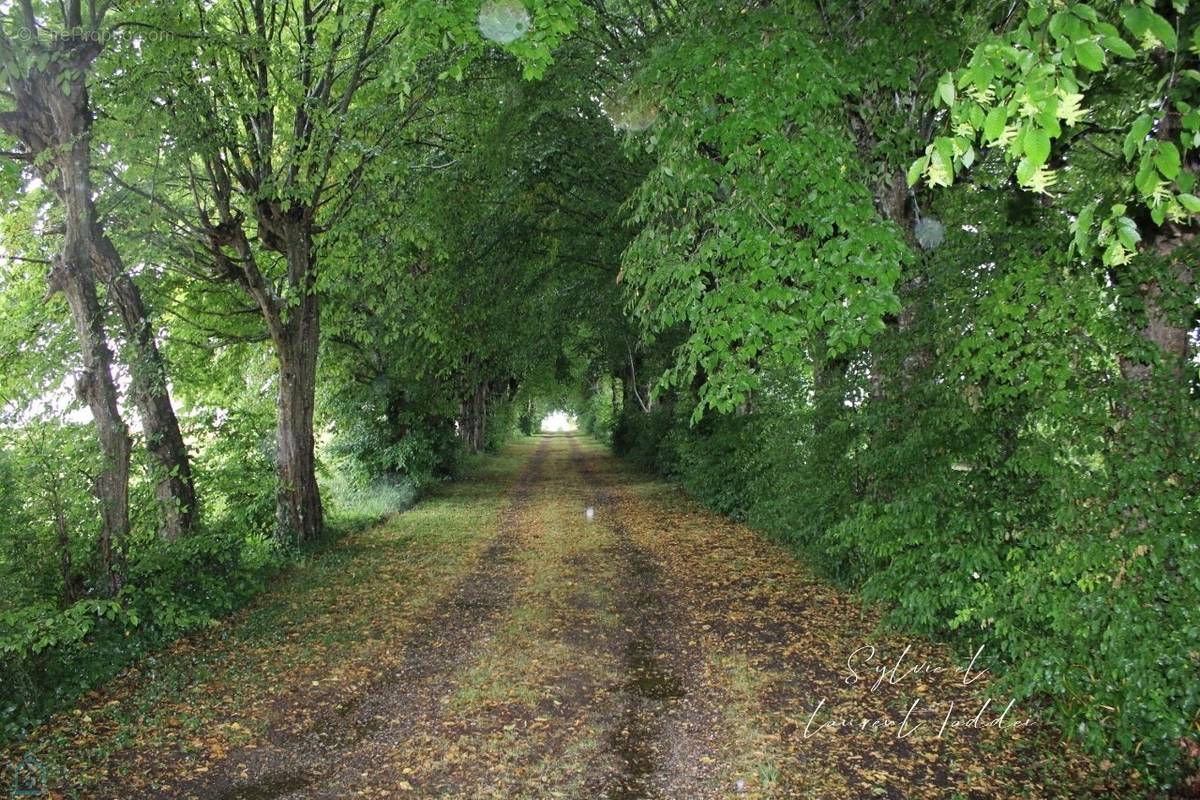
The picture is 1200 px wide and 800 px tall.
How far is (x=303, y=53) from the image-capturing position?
9.41 meters

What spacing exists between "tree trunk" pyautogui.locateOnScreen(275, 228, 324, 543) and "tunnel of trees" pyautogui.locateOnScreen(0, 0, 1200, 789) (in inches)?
1.8

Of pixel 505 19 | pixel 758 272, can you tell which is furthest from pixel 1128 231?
pixel 505 19

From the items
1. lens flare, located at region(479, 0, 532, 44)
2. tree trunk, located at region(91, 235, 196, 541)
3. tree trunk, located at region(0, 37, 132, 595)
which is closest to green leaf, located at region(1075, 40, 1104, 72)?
lens flare, located at region(479, 0, 532, 44)

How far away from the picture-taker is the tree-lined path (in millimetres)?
4316

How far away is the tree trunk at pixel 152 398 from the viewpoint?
811 centimetres

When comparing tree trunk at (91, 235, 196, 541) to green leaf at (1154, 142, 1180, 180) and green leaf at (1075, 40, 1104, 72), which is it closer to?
green leaf at (1075, 40, 1104, 72)

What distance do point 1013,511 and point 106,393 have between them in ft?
27.3

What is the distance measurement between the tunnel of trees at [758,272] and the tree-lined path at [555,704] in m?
0.55

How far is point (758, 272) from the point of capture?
5406mm

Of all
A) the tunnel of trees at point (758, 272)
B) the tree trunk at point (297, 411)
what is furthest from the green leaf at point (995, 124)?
the tree trunk at point (297, 411)

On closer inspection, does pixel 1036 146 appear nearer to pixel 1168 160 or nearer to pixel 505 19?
pixel 1168 160

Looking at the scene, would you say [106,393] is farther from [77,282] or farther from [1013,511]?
[1013,511]

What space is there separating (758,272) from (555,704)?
3.71 m

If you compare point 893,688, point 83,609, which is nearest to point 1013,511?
point 893,688
